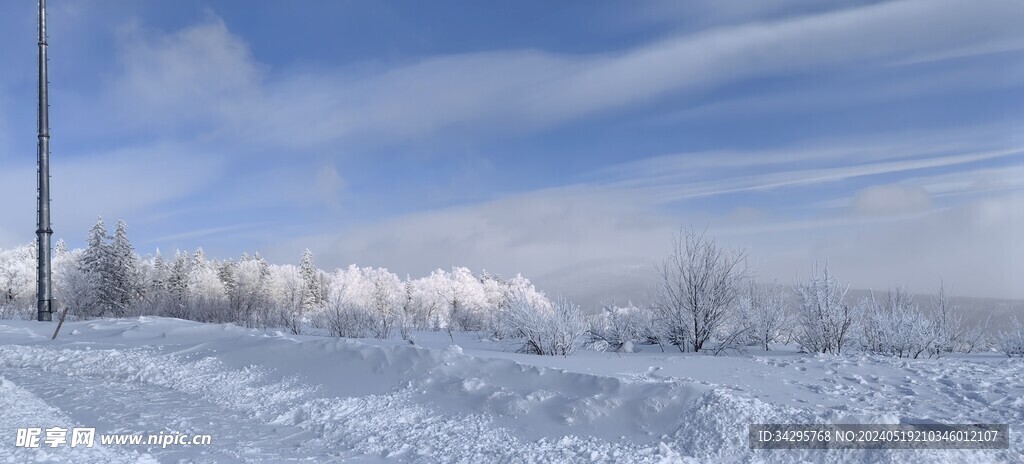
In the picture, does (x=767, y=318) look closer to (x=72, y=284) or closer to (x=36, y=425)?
(x=36, y=425)

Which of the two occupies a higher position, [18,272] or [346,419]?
[18,272]

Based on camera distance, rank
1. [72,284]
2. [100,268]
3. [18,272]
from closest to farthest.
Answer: [100,268]
[72,284]
[18,272]

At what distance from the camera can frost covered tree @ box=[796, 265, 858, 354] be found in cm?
1320

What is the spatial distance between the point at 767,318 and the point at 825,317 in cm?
126

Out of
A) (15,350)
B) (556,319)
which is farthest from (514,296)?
(15,350)

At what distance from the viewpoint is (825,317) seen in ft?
43.5

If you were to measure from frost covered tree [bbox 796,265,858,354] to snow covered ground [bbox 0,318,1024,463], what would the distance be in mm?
2970

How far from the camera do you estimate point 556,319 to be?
12.4 m

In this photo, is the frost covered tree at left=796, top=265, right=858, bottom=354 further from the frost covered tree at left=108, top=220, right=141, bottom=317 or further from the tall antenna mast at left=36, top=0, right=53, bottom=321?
the frost covered tree at left=108, top=220, right=141, bottom=317

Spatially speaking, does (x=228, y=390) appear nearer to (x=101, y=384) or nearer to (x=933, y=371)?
(x=101, y=384)

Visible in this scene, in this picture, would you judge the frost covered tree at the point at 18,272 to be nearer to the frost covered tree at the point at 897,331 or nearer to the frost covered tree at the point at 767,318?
the frost covered tree at the point at 767,318

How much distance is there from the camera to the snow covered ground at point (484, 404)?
6.26 m

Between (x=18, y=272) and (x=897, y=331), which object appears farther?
(x=18, y=272)

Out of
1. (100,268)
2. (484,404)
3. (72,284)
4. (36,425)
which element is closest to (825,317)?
(484,404)
